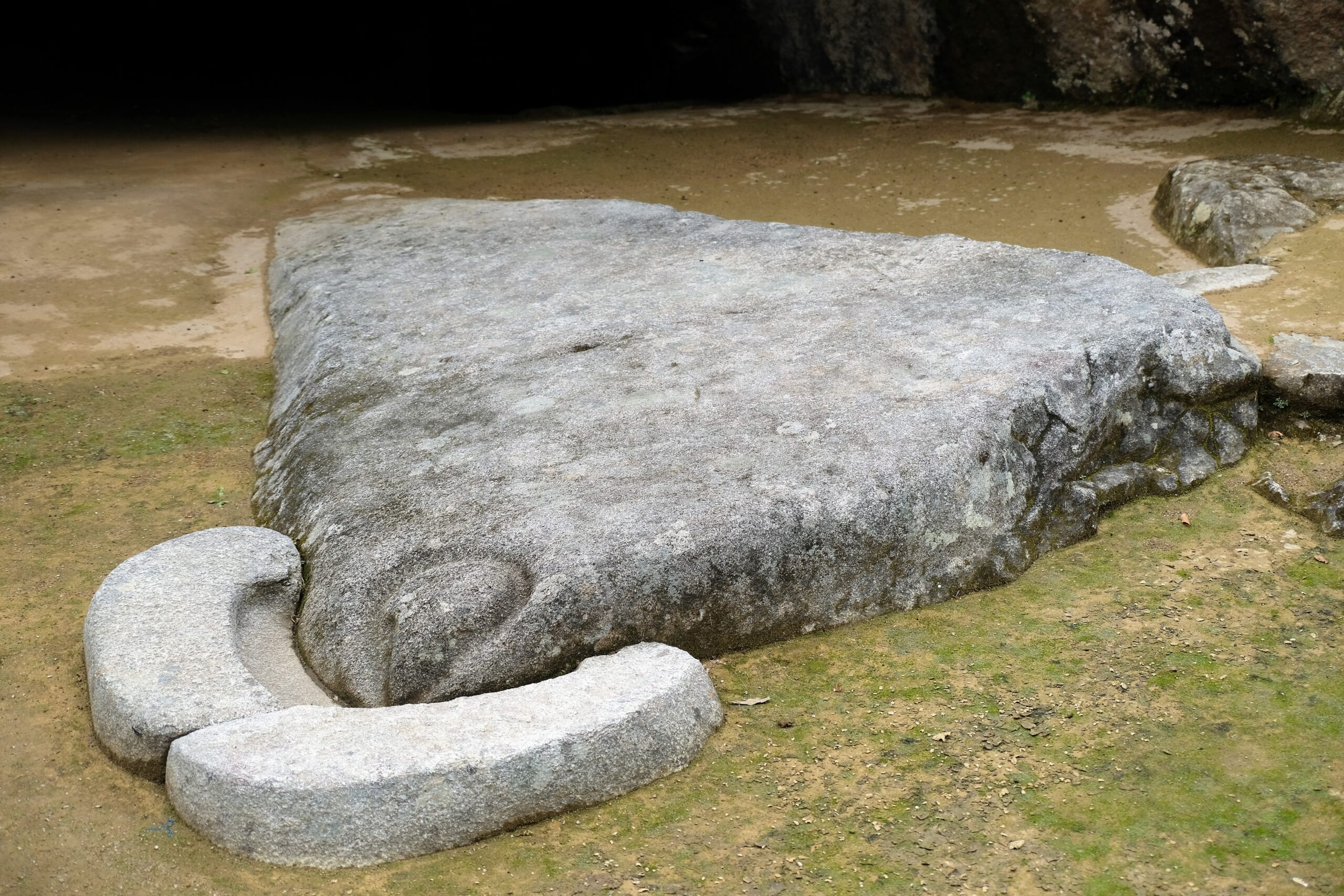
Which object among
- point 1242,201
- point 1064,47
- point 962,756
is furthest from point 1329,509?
point 1064,47

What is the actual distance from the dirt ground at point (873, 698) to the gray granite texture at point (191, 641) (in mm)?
142

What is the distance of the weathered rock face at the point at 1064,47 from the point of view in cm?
730

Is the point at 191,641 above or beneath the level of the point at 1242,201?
beneath

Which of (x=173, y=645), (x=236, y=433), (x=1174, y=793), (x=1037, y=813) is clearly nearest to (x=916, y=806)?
(x=1037, y=813)

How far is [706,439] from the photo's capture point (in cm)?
325

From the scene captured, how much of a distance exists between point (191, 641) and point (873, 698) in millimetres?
1590

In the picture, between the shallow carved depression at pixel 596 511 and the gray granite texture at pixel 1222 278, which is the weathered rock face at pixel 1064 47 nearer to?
the gray granite texture at pixel 1222 278

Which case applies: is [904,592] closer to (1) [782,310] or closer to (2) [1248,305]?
(1) [782,310]

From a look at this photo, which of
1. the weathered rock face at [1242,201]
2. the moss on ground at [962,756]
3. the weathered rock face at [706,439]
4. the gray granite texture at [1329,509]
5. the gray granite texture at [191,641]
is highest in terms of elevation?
the weathered rock face at [1242,201]

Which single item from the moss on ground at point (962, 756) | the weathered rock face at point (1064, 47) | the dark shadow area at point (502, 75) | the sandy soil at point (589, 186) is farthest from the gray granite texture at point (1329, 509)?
the dark shadow area at point (502, 75)

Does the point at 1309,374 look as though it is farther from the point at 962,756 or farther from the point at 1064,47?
the point at 1064,47

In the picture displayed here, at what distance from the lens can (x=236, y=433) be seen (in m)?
4.31

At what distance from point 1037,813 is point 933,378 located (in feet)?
4.73

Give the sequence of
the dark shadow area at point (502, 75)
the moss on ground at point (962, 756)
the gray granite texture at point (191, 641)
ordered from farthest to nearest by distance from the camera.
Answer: the dark shadow area at point (502, 75)
the gray granite texture at point (191, 641)
the moss on ground at point (962, 756)
